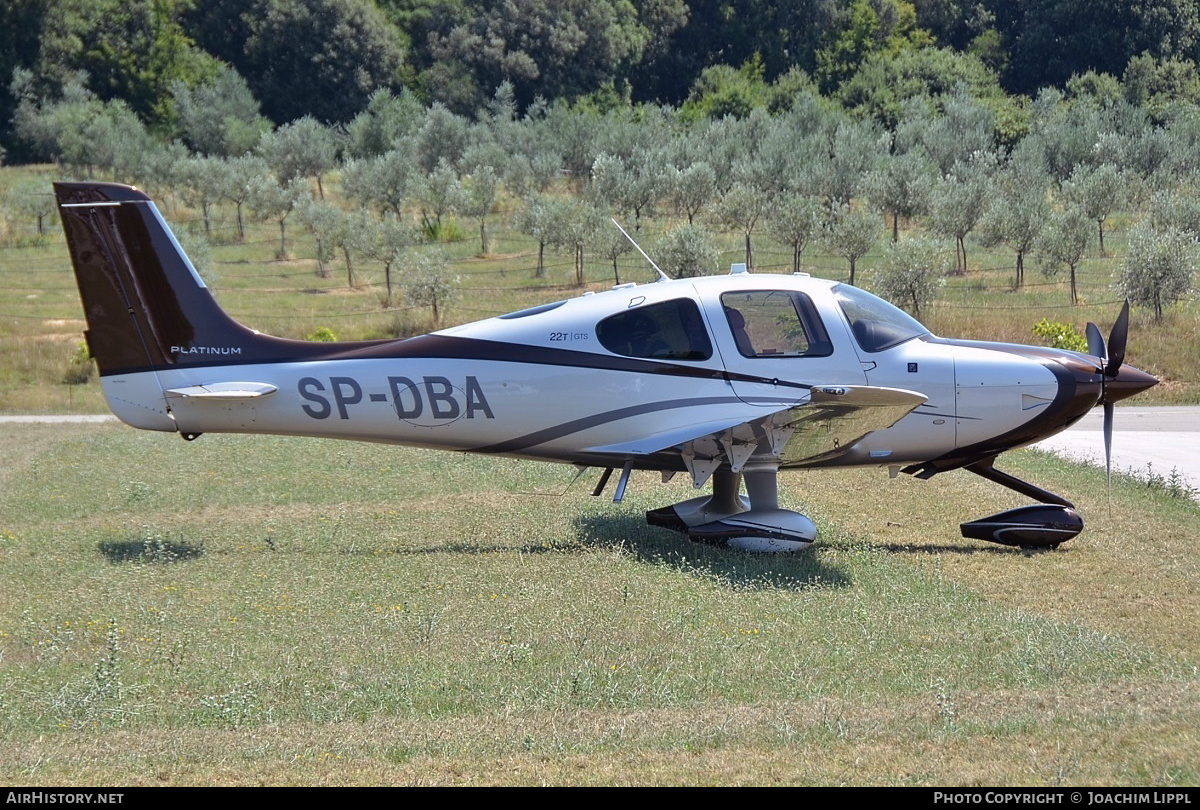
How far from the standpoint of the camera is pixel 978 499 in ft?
49.0

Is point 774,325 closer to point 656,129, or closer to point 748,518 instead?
point 748,518

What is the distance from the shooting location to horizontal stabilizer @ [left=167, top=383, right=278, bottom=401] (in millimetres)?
11852

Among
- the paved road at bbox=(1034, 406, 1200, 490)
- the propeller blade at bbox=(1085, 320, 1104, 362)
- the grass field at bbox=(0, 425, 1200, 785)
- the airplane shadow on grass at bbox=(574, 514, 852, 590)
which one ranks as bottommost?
the paved road at bbox=(1034, 406, 1200, 490)

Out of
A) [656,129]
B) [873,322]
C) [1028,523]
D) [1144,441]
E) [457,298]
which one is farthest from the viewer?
[656,129]

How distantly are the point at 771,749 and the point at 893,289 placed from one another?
1103 inches

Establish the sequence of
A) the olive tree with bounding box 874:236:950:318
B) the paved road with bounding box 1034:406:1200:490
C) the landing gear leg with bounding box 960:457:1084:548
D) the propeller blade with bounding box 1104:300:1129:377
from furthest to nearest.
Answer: the olive tree with bounding box 874:236:950:318 < the paved road with bounding box 1034:406:1200:490 < the landing gear leg with bounding box 960:457:1084:548 < the propeller blade with bounding box 1104:300:1129:377

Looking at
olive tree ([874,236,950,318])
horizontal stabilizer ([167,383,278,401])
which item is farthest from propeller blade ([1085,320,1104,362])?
olive tree ([874,236,950,318])

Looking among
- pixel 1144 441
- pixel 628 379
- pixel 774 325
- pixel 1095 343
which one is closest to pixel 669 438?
pixel 628 379

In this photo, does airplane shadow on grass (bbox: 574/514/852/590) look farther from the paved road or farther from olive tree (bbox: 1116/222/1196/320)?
olive tree (bbox: 1116/222/1196/320)

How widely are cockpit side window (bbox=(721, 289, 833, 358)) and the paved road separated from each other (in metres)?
7.32

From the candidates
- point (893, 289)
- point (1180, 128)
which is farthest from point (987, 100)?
point (893, 289)

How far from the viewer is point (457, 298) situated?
123 feet

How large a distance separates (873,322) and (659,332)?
2.24m
